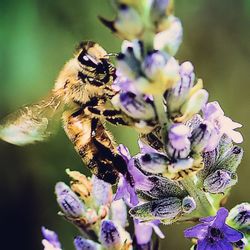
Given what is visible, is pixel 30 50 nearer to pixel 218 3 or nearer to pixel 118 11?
pixel 218 3

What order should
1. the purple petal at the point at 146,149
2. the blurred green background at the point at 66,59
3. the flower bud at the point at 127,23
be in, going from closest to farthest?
the flower bud at the point at 127,23, the purple petal at the point at 146,149, the blurred green background at the point at 66,59

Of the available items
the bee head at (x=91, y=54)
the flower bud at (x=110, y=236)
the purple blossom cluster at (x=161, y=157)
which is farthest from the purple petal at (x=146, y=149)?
the bee head at (x=91, y=54)

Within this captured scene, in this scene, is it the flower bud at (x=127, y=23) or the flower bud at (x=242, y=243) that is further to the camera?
the flower bud at (x=242, y=243)

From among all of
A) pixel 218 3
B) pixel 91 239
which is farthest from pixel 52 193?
pixel 91 239

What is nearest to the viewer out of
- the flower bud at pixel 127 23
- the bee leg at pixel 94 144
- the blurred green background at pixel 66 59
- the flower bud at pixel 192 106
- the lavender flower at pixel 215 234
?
the flower bud at pixel 127 23

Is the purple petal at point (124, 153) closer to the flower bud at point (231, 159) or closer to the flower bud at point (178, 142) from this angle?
the flower bud at point (231, 159)

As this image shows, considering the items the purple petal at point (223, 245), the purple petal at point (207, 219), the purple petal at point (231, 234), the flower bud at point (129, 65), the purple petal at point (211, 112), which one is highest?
the flower bud at point (129, 65)

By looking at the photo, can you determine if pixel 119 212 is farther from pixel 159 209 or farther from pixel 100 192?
pixel 159 209
